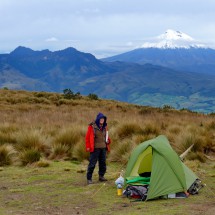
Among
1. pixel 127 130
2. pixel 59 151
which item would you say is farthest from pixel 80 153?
pixel 127 130

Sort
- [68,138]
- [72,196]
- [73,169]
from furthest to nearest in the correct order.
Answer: [68,138] < [73,169] < [72,196]

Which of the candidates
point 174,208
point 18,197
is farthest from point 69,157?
point 174,208

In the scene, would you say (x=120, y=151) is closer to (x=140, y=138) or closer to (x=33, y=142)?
(x=140, y=138)

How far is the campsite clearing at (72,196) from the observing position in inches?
362

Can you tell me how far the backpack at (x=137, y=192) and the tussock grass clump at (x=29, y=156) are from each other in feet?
17.2

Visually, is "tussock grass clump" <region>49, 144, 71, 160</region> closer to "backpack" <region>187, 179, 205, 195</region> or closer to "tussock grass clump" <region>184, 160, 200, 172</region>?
"tussock grass clump" <region>184, 160, 200, 172</region>

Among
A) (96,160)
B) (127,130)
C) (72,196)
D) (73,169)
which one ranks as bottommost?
(72,196)

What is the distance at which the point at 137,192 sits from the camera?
34.0 ft

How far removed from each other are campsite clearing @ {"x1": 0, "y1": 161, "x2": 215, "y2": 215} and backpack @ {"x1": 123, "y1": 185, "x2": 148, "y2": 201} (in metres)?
0.21

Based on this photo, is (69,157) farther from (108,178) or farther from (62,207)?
(62,207)

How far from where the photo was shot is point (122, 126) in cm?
1820

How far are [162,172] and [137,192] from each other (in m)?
0.80

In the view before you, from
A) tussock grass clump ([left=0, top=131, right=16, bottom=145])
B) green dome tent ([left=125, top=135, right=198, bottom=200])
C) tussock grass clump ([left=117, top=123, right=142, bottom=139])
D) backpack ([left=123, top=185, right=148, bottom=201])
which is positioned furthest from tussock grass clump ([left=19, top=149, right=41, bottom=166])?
backpack ([left=123, top=185, right=148, bottom=201])

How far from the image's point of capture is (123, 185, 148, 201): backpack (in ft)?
33.6
